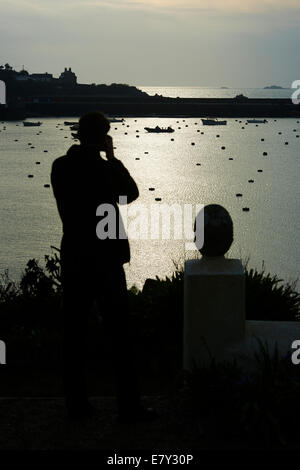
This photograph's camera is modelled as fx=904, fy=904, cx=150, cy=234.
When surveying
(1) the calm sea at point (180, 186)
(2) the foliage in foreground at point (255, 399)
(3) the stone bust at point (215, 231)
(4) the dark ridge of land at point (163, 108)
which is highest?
(4) the dark ridge of land at point (163, 108)

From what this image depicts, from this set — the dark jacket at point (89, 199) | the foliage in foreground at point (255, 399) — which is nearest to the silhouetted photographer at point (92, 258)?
the dark jacket at point (89, 199)

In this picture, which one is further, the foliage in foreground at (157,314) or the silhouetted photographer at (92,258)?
the foliage in foreground at (157,314)

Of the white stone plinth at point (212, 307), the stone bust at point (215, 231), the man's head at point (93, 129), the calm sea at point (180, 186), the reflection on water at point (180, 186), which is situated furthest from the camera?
the reflection on water at point (180, 186)

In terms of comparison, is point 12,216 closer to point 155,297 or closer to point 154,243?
point 154,243

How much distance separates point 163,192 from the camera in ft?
173

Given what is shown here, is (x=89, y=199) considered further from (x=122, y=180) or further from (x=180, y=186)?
(x=180, y=186)

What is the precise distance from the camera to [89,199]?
524cm

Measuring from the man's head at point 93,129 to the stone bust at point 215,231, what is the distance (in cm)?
110

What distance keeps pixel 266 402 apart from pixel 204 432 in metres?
0.40

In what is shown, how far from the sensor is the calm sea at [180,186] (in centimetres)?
3183

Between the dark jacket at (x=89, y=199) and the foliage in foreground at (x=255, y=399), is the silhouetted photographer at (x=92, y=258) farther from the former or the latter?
the foliage in foreground at (x=255, y=399)

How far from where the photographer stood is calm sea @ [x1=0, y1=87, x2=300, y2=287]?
3183 centimetres

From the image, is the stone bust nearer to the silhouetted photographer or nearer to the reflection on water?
the silhouetted photographer

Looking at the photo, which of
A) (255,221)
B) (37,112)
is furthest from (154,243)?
(37,112)
